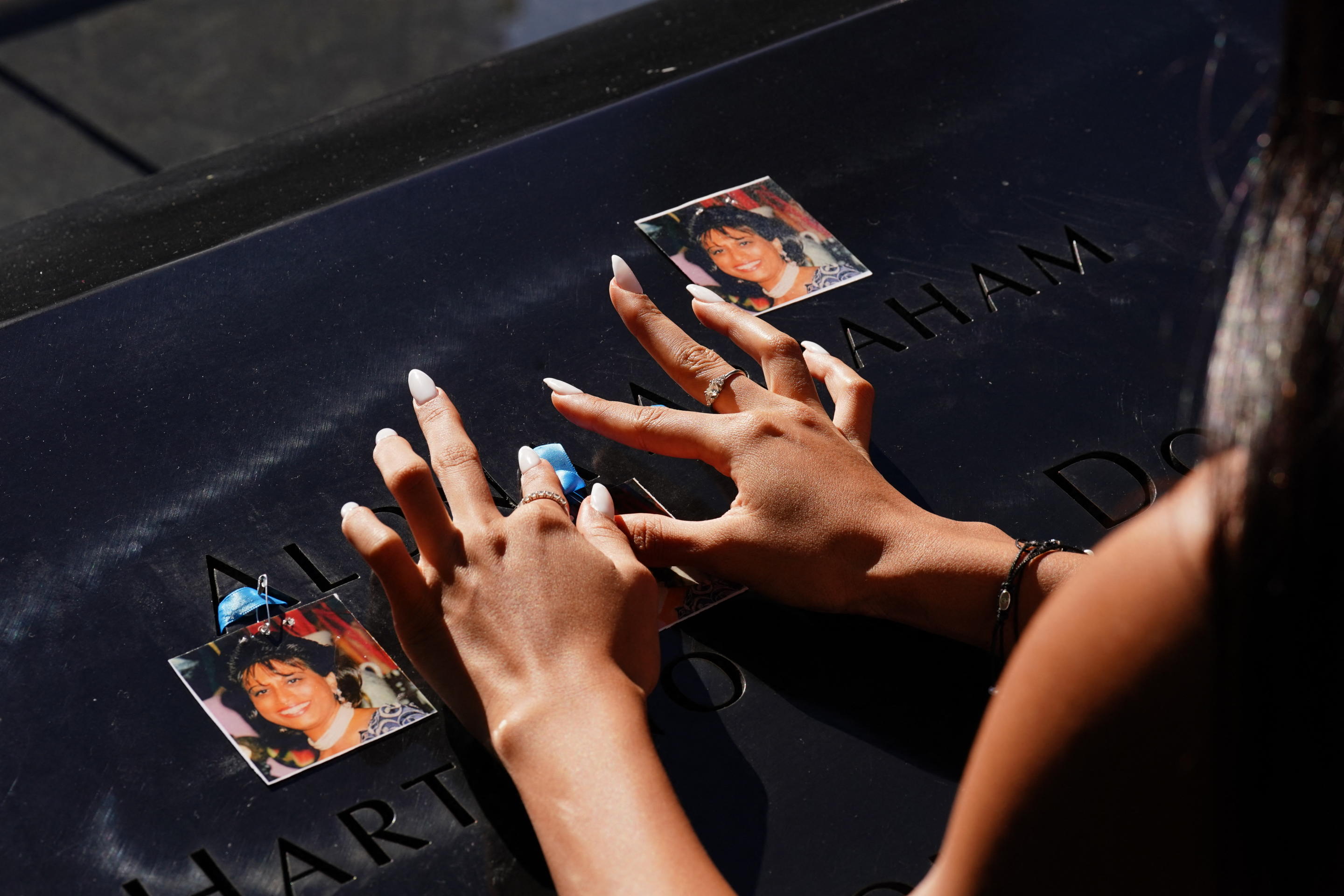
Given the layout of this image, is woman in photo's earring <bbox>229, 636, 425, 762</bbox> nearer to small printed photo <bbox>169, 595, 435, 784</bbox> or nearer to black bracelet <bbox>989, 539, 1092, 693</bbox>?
small printed photo <bbox>169, 595, 435, 784</bbox>

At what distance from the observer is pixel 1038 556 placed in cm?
79

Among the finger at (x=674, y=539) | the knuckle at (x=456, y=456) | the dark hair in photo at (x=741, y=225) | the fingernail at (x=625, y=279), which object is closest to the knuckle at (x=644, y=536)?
the finger at (x=674, y=539)

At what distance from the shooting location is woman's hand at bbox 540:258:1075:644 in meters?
0.79

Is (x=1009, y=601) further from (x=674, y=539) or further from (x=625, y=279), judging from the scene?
(x=625, y=279)

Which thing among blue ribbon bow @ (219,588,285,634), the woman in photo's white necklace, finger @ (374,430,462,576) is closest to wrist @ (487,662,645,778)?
finger @ (374,430,462,576)

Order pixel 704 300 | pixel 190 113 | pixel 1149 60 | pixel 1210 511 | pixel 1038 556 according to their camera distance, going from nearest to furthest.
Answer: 1. pixel 1210 511
2. pixel 1038 556
3. pixel 704 300
4. pixel 1149 60
5. pixel 190 113

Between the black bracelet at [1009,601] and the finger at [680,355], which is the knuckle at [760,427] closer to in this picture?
the finger at [680,355]

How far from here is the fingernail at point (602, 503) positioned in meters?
0.81

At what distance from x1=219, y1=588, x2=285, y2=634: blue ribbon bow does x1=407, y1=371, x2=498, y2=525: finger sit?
5.5 inches

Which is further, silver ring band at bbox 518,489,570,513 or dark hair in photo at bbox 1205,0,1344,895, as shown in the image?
silver ring band at bbox 518,489,570,513

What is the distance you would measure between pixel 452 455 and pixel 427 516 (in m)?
0.08

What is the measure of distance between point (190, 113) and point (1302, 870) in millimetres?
2525

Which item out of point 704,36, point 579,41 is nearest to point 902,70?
point 704,36

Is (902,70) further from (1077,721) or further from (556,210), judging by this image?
(1077,721)
